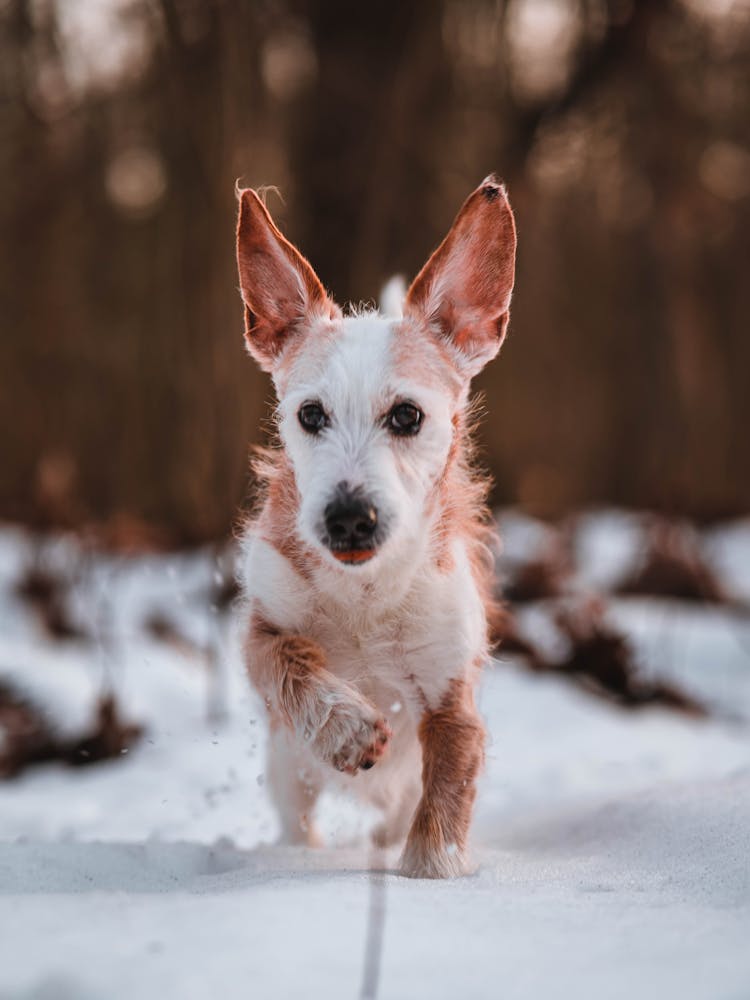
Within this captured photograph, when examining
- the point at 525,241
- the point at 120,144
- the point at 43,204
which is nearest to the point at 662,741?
the point at 525,241

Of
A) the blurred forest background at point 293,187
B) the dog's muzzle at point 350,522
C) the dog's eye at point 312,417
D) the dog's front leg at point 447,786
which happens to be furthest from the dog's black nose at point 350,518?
the blurred forest background at point 293,187

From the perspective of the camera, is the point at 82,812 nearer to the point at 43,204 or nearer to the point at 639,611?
the point at 639,611

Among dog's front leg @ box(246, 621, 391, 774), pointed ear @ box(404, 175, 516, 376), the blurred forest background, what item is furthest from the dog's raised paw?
the blurred forest background

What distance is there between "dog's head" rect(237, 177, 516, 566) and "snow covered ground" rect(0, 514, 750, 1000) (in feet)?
2.91

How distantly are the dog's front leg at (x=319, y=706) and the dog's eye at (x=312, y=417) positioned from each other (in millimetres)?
580

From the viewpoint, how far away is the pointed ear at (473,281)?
10.4 ft

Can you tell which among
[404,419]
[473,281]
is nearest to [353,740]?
[404,419]

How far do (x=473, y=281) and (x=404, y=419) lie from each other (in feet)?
1.96

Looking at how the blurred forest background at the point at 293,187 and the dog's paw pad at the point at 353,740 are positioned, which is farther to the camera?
the blurred forest background at the point at 293,187

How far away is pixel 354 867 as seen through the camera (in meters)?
2.96

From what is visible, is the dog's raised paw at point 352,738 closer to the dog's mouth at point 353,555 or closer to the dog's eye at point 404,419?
the dog's mouth at point 353,555

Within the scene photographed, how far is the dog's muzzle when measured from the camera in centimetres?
269

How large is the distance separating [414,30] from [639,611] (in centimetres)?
528

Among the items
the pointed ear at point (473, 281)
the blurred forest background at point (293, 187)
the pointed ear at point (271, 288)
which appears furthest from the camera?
the blurred forest background at point (293, 187)
